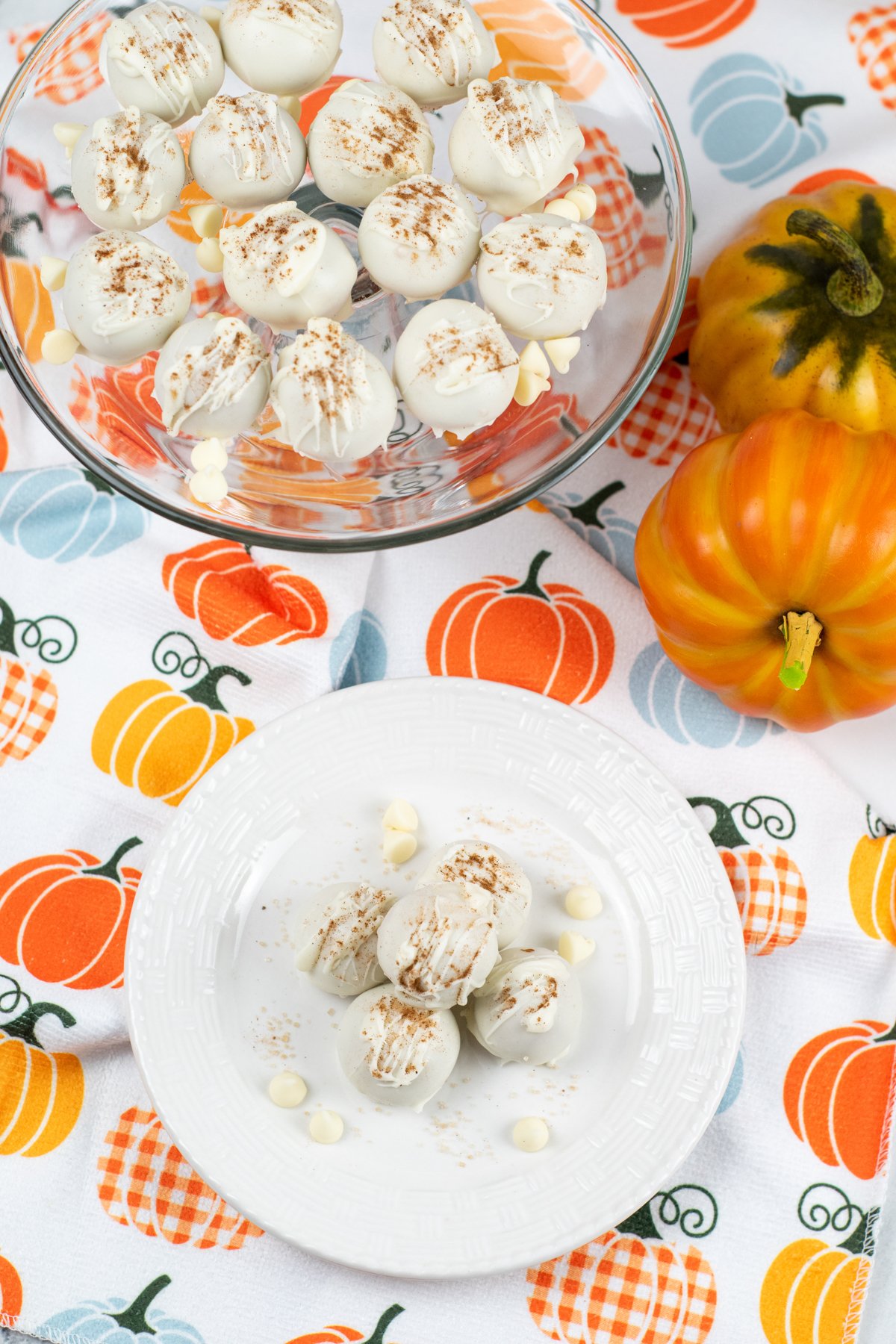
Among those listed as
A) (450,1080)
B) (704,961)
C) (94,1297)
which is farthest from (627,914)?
(94,1297)

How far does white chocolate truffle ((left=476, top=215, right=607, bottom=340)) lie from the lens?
67cm

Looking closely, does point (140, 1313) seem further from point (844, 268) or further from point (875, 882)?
point (844, 268)

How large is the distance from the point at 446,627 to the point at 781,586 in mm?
283

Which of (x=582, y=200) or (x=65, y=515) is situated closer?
(x=582, y=200)

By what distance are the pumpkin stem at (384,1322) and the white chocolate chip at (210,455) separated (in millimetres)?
650

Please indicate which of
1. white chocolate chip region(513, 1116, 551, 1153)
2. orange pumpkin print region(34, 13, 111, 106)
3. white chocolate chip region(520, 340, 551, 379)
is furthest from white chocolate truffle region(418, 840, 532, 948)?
orange pumpkin print region(34, 13, 111, 106)

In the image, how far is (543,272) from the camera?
66 cm

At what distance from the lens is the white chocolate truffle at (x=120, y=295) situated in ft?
2.17

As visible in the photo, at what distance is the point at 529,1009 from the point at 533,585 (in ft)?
1.18

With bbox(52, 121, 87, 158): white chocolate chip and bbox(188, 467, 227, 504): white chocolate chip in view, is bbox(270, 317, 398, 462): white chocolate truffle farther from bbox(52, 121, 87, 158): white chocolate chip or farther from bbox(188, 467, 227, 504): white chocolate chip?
bbox(52, 121, 87, 158): white chocolate chip

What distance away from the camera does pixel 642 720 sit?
931 millimetres

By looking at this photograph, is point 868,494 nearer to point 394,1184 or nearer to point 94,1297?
point 394,1184

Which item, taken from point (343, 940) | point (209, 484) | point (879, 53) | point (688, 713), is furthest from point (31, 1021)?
point (879, 53)

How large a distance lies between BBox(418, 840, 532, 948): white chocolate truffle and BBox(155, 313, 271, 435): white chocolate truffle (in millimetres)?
366
